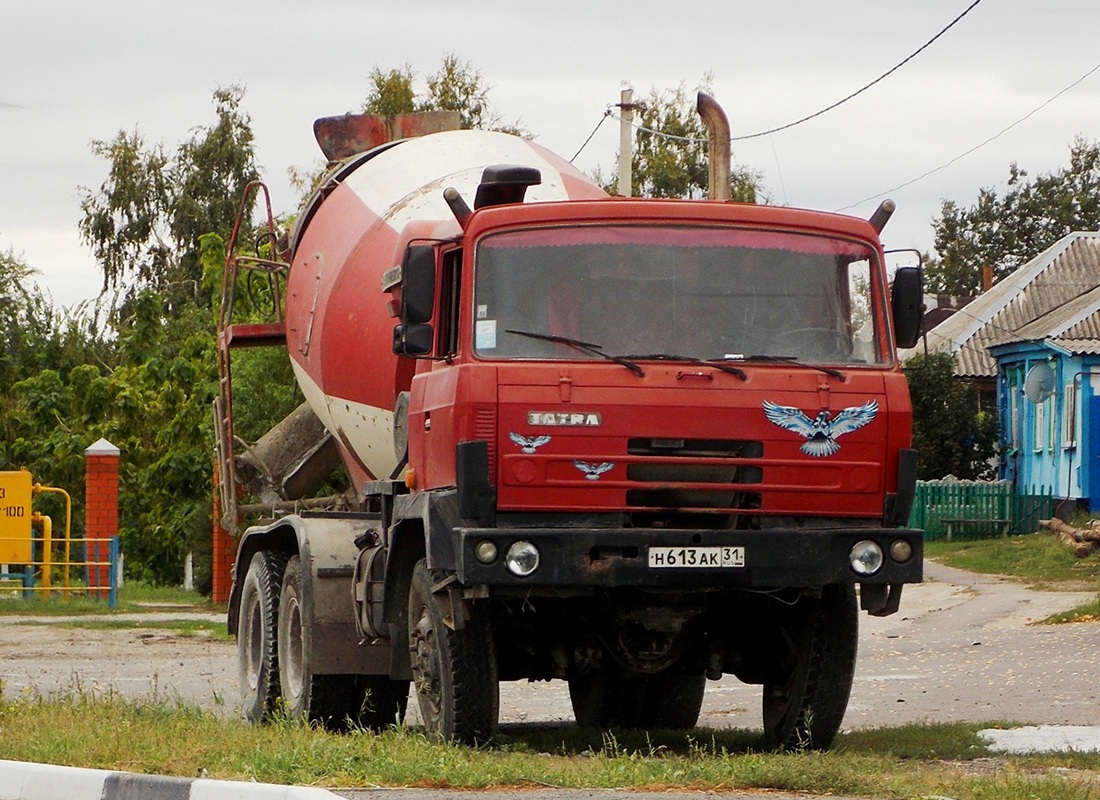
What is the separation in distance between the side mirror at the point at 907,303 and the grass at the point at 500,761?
6.75ft

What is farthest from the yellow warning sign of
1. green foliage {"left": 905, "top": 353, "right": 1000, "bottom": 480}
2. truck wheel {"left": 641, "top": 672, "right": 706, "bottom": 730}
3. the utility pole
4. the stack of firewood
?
green foliage {"left": 905, "top": 353, "right": 1000, "bottom": 480}

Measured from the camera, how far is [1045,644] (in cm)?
1783

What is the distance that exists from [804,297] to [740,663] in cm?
207

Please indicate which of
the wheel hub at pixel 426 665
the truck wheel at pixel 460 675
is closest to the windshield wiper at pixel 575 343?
the truck wheel at pixel 460 675

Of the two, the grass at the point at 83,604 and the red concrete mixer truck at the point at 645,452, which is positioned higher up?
the red concrete mixer truck at the point at 645,452

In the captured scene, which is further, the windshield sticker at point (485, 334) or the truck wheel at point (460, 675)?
the truck wheel at point (460, 675)

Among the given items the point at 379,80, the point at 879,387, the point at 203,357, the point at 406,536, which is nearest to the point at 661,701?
the point at 406,536

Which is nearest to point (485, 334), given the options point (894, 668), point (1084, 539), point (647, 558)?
point (647, 558)

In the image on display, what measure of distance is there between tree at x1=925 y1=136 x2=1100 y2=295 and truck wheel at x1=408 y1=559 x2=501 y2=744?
71.4 metres

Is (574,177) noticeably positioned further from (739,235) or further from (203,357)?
(203,357)

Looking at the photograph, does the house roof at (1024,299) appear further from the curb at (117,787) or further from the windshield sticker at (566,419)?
the curb at (117,787)

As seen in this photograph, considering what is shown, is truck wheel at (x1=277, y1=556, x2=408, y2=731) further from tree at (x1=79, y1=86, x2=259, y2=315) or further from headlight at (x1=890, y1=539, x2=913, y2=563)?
tree at (x1=79, y1=86, x2=259, y2=315)

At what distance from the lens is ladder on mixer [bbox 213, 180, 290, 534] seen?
13.4 m

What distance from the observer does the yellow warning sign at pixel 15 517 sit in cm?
2680
